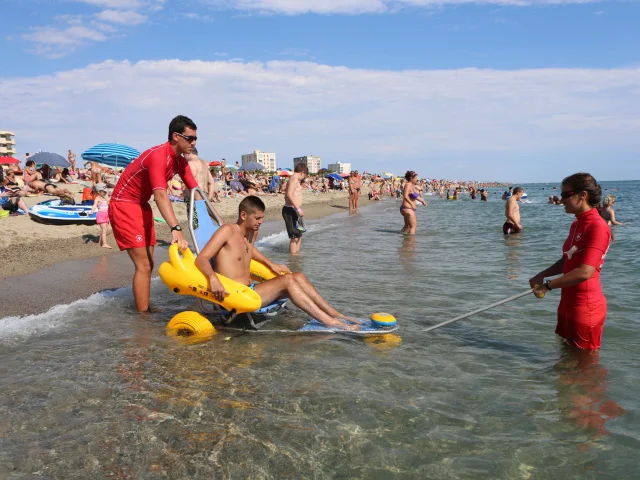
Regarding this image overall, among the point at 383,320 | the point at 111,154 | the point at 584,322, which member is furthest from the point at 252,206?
the point at 111,154

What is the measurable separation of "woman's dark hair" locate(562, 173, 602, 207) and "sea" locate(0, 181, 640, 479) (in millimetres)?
1275

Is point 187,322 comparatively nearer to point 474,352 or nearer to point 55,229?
point 474,352

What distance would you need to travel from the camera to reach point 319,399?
3.40m

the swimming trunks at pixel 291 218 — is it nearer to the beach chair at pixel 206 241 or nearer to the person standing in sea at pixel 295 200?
the person standing in sea at pixel 295 200

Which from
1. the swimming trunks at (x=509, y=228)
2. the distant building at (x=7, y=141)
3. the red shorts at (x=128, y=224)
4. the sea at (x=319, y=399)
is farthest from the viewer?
the distant building at (x=7, y=141)

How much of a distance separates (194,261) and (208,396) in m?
1.53

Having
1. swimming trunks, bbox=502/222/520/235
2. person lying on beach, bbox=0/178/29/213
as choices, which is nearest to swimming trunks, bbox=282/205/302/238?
swimming trunks, bbox=502/222/520/235

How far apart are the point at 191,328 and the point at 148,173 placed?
5.29 ft

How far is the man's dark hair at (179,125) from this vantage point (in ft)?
16.1

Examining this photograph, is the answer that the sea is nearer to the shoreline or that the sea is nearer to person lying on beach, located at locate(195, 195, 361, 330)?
person lying on beach, located at locate(195, 195, 361, 330)

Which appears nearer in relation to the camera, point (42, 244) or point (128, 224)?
point (128, 224)

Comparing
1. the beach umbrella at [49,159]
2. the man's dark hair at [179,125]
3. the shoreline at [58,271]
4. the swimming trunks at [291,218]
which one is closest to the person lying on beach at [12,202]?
Answer: the shoreline at [58,271]

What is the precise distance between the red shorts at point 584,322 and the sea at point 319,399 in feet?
0.59

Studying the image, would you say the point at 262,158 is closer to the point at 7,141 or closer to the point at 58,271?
the point at 7,141
